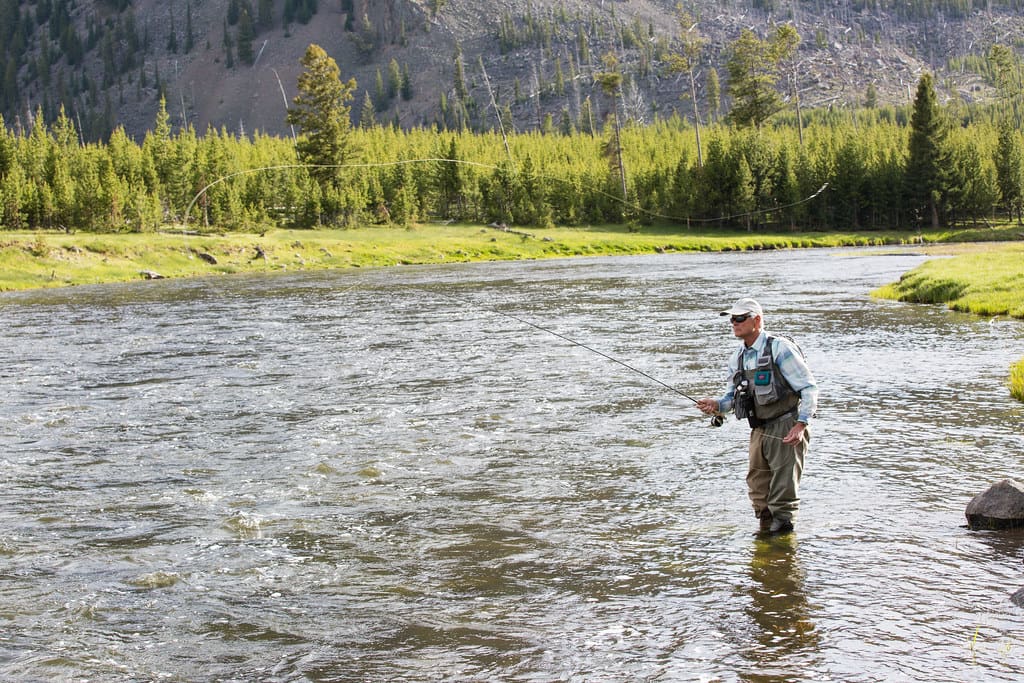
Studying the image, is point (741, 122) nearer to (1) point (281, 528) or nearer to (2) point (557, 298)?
(2) point (557, 298)

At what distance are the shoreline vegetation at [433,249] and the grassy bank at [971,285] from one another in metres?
0.05

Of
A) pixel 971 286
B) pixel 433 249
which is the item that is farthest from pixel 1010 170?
pixel 971 286

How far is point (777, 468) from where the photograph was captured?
945 cm

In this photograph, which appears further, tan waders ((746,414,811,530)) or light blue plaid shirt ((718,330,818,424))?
tan waders ((746,414,811,530))

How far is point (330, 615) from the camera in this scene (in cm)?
805

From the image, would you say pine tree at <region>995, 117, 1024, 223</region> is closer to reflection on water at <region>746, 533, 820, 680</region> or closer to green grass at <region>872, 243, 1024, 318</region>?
green grass at <region>872, 243, 1024, 318</region>

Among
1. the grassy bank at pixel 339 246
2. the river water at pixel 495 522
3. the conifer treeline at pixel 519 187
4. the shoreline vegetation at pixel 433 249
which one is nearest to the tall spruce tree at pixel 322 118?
the conifer treeline at pixel 519 187

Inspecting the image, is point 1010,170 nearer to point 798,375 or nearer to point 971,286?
point 971,286

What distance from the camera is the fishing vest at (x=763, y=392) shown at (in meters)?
9.30

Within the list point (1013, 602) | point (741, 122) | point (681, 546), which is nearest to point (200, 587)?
point (681, 546)

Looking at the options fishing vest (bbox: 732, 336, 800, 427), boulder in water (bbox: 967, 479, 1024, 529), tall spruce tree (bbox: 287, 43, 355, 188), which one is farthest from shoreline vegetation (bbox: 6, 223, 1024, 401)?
fishing vest (bbox: 732, 336, 800, 427)

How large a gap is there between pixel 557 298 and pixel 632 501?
28.7 metres

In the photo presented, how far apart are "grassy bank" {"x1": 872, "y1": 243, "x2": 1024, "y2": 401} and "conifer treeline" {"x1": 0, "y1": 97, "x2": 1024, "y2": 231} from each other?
59.1m

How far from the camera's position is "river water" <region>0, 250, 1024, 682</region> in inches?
284
